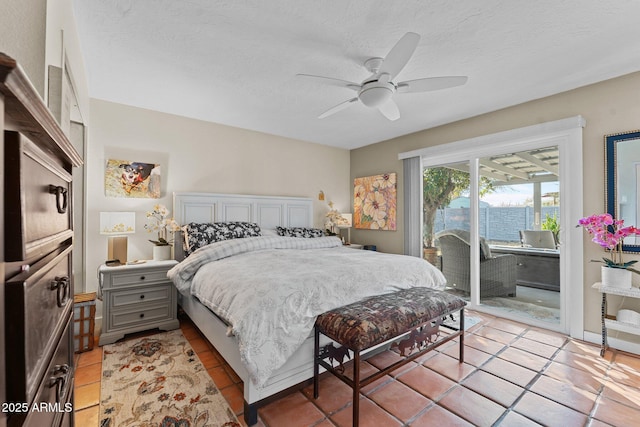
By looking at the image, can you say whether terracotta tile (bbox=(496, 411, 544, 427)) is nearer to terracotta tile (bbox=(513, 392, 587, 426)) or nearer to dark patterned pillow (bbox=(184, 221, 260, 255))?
terracotta tile (bbox=(513, 392, 587, 426))

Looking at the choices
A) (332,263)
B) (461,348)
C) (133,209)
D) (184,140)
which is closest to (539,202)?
(461,348)

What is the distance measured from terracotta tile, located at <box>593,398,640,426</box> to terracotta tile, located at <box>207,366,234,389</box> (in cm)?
249

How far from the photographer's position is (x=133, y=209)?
135 inches

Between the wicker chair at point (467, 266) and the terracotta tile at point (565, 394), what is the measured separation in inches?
65.7

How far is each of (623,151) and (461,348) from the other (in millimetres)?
2448

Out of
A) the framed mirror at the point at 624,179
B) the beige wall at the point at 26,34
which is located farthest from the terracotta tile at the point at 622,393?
the beige wall at the point at 26,34

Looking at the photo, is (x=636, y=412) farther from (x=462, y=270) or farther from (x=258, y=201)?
(x=258, y=201)

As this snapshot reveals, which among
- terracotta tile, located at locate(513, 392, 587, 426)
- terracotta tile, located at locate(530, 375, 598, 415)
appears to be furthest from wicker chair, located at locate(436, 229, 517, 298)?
terracotta tile, located at locate(513, 392, 587, 426)

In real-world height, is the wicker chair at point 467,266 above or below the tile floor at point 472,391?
above

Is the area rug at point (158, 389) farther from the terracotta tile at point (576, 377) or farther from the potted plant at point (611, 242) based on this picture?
the potted plant at point (611, 242)

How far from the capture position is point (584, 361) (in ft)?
8.07

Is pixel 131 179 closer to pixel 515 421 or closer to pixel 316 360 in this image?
pixel 316 360

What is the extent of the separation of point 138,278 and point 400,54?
124 inches

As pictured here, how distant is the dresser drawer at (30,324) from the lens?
49 cm
